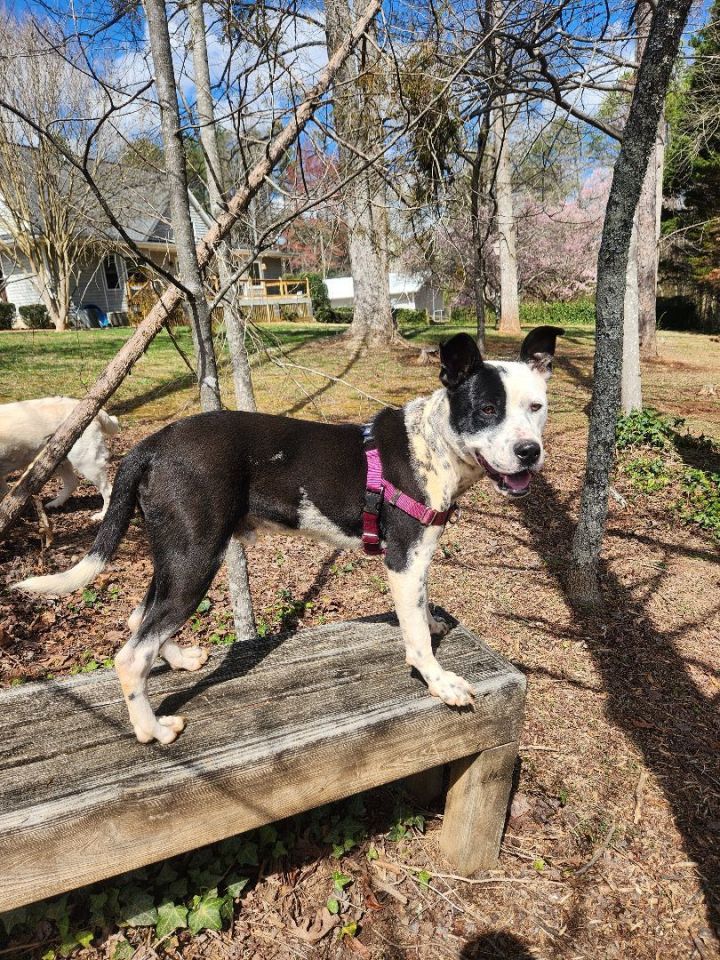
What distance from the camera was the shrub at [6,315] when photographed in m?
23.7

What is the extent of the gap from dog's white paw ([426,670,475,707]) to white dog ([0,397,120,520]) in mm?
4132

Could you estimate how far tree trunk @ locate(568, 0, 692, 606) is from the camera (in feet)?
11.9

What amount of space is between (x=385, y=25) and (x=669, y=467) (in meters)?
6.55

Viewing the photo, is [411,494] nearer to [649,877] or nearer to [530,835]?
[530,835]

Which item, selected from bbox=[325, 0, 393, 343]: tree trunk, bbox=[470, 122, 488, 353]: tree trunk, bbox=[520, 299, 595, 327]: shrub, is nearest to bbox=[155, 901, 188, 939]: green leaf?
bbox=[325, 0, 393, 343]: tree trunk

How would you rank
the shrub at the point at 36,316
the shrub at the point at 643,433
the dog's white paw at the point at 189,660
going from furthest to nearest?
the shrub at the point at 36,316 < the shrub at the point at 643,433 < the dog's white paw at the point at 189,660

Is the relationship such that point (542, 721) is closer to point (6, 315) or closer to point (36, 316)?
point (36, 316)

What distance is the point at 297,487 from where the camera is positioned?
2.68m

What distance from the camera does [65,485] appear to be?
6359mm

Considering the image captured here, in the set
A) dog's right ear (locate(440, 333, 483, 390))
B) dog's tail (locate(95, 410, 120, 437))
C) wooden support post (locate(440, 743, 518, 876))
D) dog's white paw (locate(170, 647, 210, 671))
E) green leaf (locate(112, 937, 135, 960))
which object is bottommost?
green leaf (locate(112, 937, 135, 960))

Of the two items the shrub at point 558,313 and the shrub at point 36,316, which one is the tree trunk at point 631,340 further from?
the shrub at point 558,313

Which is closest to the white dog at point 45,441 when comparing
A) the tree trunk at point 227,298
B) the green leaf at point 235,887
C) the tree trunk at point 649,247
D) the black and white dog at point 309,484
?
the tree trunk at point 227,298

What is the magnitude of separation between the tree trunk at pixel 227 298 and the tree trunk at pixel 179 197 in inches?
7.4

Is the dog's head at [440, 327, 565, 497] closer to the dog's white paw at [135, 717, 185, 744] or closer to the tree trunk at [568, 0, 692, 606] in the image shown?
the dog's white paw at [135, 717, 185, 744]
